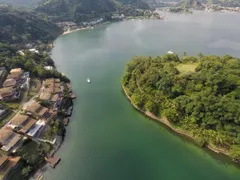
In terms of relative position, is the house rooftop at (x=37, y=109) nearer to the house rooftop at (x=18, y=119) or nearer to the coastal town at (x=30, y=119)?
the coastal town at (x=30, y=119)

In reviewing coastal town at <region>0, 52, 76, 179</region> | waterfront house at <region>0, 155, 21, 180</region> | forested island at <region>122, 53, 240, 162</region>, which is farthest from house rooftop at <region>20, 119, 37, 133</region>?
forested island at <region>122, 53, 240, 162</region>

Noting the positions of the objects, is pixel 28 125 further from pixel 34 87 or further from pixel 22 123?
pixel 34 87

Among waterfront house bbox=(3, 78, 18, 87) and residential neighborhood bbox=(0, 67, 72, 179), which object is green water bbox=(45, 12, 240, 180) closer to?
residential neighborhood bbox=(0, 67, 72, 179)

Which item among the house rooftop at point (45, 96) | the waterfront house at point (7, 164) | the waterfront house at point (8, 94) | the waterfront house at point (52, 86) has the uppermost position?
the waterfront house at point (8, 94)

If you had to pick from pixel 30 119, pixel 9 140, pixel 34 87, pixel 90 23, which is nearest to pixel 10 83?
pixel 34 87

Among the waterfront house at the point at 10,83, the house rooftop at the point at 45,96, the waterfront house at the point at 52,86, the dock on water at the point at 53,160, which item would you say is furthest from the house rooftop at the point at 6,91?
the dock on water at the point at 53,160

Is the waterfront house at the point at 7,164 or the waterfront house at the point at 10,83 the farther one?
the waterfront house at the point at 10,83
